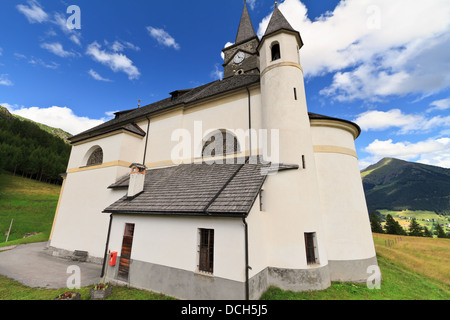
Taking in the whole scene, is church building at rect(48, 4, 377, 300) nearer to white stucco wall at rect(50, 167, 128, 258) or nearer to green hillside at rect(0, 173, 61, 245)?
white stucco wall at rect(50, 167, 128, 258)

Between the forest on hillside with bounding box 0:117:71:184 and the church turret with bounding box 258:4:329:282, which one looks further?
the forest on hillside with bounding box 0:117:71:184

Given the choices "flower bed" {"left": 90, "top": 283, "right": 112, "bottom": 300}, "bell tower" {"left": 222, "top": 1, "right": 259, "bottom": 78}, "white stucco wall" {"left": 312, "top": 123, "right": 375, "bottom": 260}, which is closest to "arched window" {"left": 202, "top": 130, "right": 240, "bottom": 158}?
"white stucco wall" {"left": 312, "top": 123, "right": 375, "bottom": 260}

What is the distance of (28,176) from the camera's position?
50000 mm

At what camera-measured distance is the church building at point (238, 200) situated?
260 inches

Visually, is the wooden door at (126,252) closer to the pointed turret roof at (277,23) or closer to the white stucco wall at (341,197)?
the white stucco wall at (341,197)

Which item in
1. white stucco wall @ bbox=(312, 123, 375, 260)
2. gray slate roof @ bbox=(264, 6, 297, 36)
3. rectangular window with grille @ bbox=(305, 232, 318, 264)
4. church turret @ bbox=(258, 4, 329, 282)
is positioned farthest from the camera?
gray slate roof @ bbox=(264, 6, 297, 36)

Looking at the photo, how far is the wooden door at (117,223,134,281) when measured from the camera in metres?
8.08

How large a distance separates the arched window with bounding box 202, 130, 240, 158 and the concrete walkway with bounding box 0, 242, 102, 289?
866cm

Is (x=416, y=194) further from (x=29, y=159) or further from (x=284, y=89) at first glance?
(x=29, y=159)

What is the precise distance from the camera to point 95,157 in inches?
602

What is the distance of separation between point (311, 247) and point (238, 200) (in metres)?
4.19

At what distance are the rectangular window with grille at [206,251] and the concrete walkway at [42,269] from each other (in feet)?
18.3

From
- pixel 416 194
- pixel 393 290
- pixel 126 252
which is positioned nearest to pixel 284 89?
pixel 393 290
